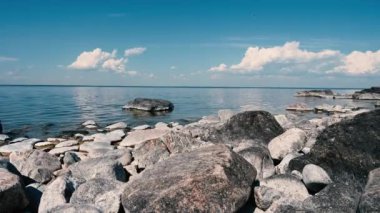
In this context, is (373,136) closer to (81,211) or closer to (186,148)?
(186,148)

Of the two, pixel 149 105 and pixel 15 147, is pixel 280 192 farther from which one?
pixel 149 105

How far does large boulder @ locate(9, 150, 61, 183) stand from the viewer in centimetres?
1164

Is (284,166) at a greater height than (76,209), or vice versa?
(76,209)

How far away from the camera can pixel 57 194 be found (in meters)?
8.77

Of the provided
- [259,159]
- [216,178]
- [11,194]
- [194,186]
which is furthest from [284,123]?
[11,194]

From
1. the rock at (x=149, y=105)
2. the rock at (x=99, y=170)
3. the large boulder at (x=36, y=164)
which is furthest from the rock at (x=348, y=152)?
the rock at (x=149, y=105)

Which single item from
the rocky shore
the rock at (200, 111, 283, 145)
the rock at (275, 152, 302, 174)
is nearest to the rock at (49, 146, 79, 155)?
the rocky shore

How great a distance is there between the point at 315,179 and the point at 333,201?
4.61ft

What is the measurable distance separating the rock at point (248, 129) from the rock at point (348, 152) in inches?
155

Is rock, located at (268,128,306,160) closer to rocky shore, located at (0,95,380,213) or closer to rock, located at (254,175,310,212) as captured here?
rocky shore, located at (0,95,380,213)

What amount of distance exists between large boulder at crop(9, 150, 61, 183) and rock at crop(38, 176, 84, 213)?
8.94ft

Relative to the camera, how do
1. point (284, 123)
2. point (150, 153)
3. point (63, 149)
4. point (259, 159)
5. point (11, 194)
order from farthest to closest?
point (284, 123) < point (63, 149) < point (150, 153) < point (259, 159) < point (11, 194)

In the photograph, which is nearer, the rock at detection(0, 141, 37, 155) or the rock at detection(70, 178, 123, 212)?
the rock at detection(70, 178, 123, 212)

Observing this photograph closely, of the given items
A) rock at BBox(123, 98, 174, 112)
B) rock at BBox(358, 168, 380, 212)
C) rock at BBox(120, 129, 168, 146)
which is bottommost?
rock at BBox(123, 98, 174, 112)
